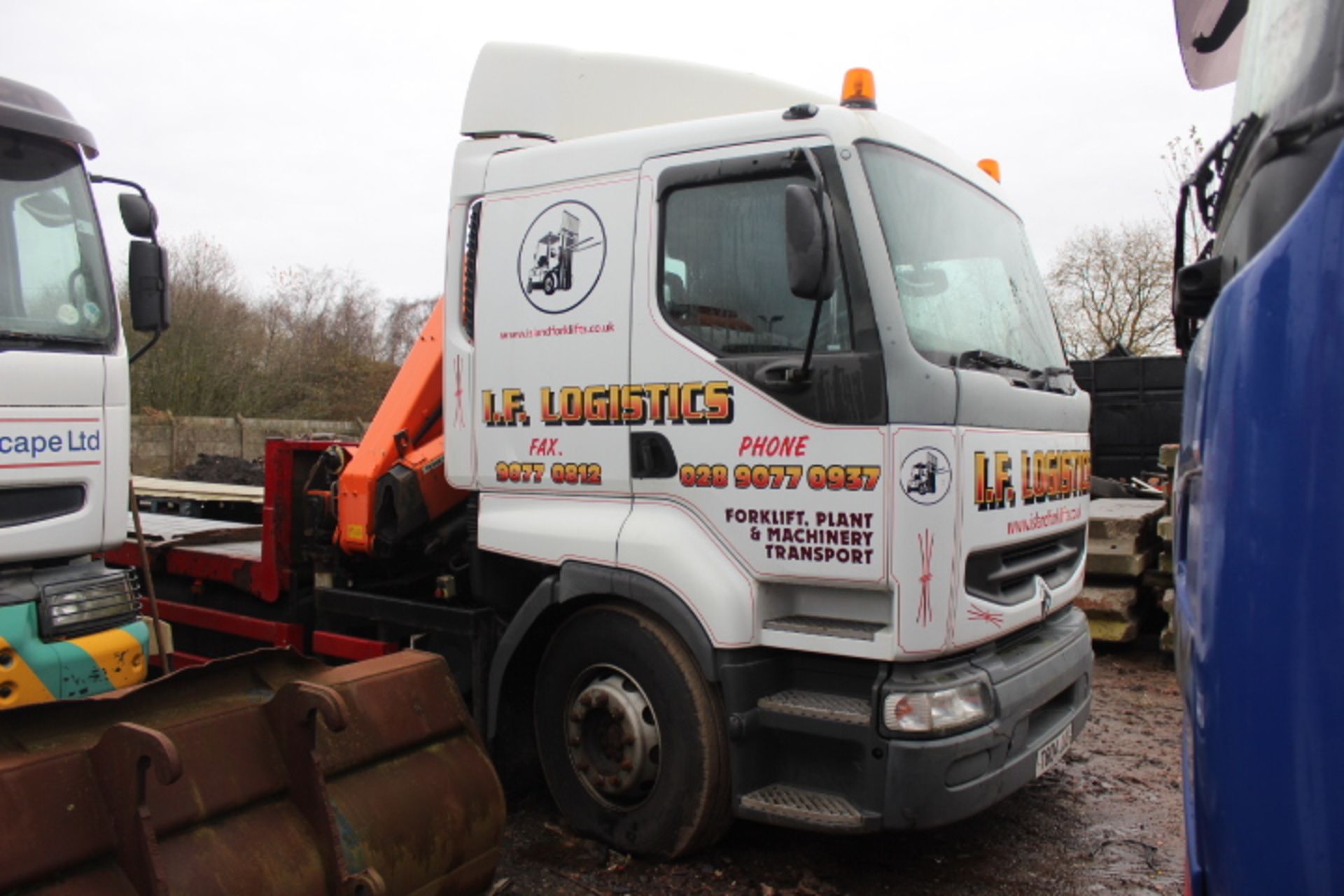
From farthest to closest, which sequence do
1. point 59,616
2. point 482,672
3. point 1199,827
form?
1. point 482,672
2. point 59,616
3. point 1199,827

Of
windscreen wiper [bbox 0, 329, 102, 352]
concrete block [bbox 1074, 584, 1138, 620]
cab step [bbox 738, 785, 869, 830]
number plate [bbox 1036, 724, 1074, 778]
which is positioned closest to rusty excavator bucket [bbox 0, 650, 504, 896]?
cab step [bbox 738, 785, 869, 830]

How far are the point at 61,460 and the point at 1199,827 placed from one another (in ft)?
12.8

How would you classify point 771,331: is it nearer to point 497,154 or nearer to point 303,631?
point 497,154

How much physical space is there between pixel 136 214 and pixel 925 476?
3.55 m

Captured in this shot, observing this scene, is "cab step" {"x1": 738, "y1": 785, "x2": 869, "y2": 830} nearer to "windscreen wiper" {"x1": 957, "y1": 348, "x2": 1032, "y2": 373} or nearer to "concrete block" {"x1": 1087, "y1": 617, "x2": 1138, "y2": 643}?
"windscreen wiper" {"x1": 957, "y1": 348, "x2": 1032, "y2": 373}

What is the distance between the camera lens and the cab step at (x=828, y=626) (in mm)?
3537

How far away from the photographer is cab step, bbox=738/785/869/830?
135 inches

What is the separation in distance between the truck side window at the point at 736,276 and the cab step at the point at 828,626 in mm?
977

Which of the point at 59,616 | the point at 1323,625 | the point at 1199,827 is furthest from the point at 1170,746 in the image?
the point at 59,616

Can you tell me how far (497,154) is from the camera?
4520 millimetres

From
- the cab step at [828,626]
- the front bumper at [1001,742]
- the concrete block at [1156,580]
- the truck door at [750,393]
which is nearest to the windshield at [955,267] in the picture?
the truck door at [750,393]

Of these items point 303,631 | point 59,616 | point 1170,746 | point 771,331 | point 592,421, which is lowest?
point 1170,746

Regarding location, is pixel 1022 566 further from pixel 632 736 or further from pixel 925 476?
pixel 632 736

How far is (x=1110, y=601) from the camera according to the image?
7410mm
